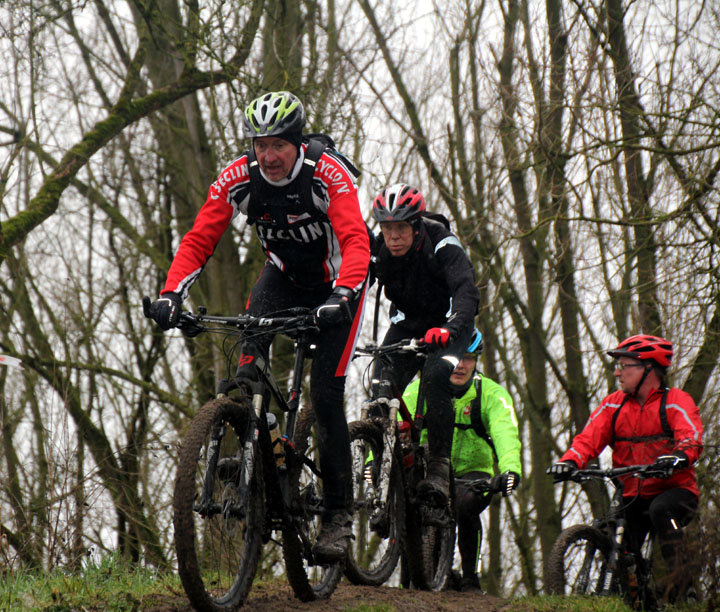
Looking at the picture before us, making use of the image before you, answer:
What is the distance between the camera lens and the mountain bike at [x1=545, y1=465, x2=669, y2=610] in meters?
6.76

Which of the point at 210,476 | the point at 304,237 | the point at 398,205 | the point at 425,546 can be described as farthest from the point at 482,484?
the point at 210,476

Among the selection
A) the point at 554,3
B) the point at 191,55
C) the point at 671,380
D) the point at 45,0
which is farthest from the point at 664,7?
the point at 45,0

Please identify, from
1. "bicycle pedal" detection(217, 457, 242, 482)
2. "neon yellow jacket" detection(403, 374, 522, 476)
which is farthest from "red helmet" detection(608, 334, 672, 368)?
"bicycle pedal" detection(217, 457, 242, 482)

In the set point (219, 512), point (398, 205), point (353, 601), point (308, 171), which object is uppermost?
point (398, 205)

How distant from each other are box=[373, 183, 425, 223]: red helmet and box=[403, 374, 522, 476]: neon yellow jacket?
1.72 metres

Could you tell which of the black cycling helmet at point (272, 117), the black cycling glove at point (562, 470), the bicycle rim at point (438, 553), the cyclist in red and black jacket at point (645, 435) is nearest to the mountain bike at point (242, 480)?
the black cycling helmet at point (272, 117)

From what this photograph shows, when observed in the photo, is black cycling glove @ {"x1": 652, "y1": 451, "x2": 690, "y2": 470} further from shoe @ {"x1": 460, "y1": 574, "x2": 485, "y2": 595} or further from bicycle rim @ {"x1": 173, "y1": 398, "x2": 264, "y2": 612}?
bicycle rim @ {"x1": 173, "y1": 398, "x2": 264, "y2": 612}

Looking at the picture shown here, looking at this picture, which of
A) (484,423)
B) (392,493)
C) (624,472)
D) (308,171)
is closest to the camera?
(308,171)

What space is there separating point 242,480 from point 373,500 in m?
1.62

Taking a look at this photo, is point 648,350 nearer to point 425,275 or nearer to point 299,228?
point 425,275

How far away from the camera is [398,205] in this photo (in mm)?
6266

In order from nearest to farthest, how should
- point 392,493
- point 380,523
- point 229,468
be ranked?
point 229,468 < point 380,523 < point 392,493

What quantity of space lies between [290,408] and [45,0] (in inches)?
312

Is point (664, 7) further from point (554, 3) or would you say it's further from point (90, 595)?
point (90, 595)
